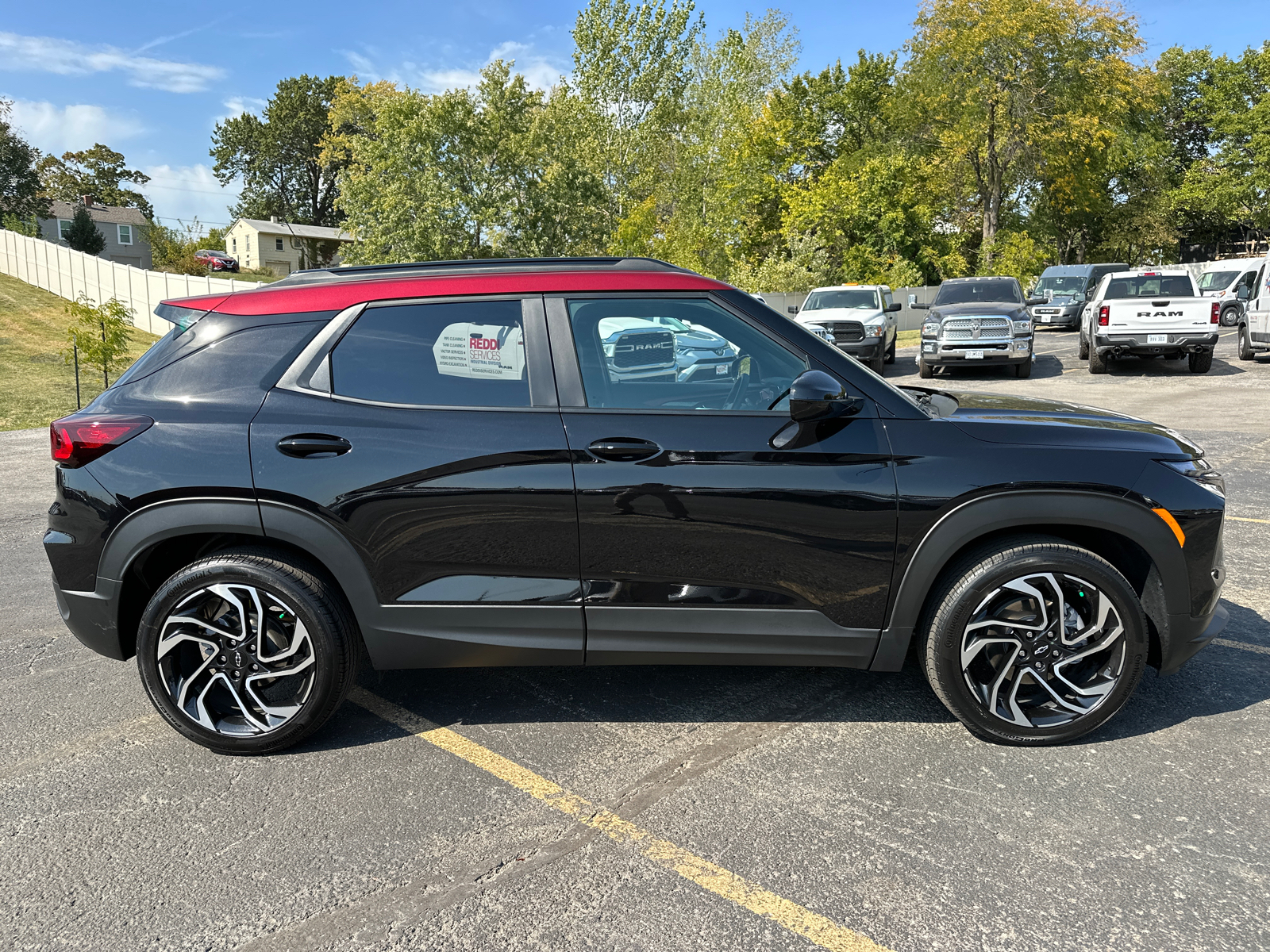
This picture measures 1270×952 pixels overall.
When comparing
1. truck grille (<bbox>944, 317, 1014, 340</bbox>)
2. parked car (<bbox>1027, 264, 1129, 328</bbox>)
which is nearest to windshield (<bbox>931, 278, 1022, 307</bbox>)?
truck grille (<bbox>944, 317, 1014, 340</bbox>)

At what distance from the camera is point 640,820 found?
2.95 m

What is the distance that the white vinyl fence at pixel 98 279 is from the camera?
36.2m

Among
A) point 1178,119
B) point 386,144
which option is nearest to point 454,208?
point 386,144

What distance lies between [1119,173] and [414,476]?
63.2m

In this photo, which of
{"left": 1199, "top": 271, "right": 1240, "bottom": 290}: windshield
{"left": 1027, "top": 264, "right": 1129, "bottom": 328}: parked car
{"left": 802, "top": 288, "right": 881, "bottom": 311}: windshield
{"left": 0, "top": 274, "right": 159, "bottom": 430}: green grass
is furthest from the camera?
{"left": 1027, "top": 264, "right": 1129, "bottom": 328}: parked car

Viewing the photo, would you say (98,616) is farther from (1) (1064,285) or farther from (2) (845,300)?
(1) (1064,285)

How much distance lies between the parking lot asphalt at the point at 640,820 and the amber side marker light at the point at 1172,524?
30.0 inches

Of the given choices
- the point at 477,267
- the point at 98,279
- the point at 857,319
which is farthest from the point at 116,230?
the point at 477,267

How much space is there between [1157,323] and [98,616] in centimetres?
1726

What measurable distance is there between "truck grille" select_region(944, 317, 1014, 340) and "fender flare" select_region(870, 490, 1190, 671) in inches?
562

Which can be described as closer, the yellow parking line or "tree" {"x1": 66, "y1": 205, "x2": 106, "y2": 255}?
the yellow parking line

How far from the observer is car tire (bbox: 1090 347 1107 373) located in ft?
55.7

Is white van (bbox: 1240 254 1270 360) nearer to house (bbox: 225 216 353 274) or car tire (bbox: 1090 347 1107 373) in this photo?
car tire (bbox: 1090 347 1107 373)

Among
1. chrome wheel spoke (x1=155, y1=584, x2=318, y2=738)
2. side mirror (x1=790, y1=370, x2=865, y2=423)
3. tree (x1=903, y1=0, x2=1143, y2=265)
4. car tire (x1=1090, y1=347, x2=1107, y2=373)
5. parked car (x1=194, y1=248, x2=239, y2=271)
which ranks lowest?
chrome wheel spoke (x1=155, y1=584, x2=318, y2=738)
